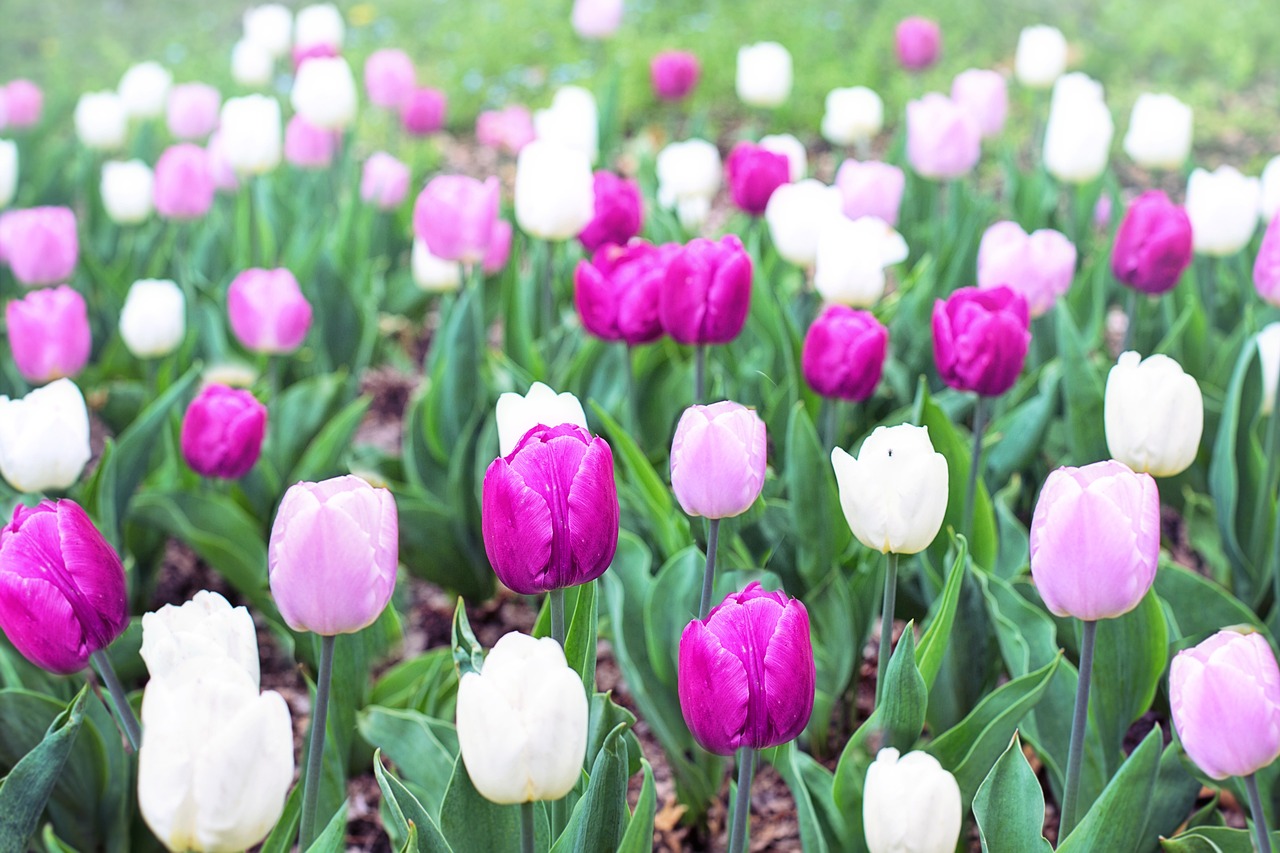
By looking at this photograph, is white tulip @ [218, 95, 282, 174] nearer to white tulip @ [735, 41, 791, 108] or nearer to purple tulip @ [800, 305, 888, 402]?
white tulip @ [735, 41, 791, 108]

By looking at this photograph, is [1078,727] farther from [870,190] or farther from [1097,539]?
[870,190]

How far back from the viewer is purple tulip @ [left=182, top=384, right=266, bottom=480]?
6.48ft

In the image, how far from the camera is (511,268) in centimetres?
279

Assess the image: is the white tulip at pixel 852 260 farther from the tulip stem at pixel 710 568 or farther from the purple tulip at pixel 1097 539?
the purple tulip at pixel 1097 539

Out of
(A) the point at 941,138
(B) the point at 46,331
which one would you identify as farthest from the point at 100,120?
(A) the point at 941,138

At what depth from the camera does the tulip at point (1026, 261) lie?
Answer: 2285 mm

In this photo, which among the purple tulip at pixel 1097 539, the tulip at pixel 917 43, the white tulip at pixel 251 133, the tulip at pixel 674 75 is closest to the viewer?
the purple tulip at pixel 1097 539

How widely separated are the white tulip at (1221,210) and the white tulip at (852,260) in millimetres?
730

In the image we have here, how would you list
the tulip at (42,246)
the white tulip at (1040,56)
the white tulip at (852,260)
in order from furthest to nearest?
the white tulip at (1040,56) → the tulip at (42,246) → the white tulip at (852,260)

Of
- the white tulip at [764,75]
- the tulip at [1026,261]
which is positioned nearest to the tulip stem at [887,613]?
the tulip at [1026,261]

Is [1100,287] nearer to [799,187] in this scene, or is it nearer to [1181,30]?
[799,187]

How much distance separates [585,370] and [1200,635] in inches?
49.3

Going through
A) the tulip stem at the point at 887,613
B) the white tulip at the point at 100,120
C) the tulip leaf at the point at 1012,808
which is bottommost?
the white tulip at the point at 100,120

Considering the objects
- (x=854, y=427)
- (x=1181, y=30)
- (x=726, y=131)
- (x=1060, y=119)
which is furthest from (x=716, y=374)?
(x=1181, y=30)
